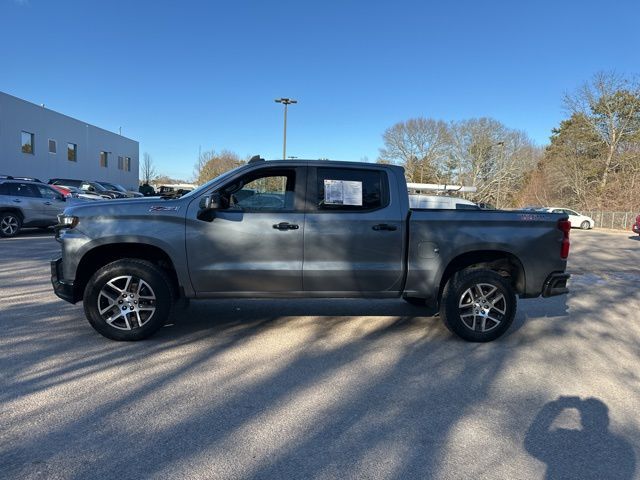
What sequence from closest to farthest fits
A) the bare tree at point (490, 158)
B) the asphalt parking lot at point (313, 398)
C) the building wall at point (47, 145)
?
the asphalt parking lot at point (313, 398) < the building wall at point (47, 145) < the bare tree at point (490, 158)

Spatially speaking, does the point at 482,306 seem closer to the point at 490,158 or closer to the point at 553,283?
the point at 553,283

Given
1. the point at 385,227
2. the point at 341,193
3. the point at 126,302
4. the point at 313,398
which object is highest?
the point at 341,193

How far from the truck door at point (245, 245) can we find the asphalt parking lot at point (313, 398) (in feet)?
2.19

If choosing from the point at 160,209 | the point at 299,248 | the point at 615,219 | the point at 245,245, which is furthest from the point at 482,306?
the point at 615,219

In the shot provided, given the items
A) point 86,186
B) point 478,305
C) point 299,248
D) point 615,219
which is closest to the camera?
point 299,248

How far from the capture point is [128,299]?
4.83 m

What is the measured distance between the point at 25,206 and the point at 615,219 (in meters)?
42.4

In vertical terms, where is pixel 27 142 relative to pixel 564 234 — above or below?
above

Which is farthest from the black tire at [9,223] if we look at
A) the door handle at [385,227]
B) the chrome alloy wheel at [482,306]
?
the chrome alloy wheel at [482,306]

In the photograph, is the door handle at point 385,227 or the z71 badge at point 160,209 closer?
the z71 badge at point 160,209

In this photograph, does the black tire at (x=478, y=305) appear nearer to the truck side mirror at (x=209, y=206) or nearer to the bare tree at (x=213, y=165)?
the truck side mirror at (x=209, y=206)

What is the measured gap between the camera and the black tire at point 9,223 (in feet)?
45.4

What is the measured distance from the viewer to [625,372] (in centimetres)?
458

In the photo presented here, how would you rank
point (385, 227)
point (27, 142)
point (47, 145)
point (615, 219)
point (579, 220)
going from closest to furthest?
point (385, 227), point (27, 142), point (47, 145), point (579, 220), point (615, 219)
